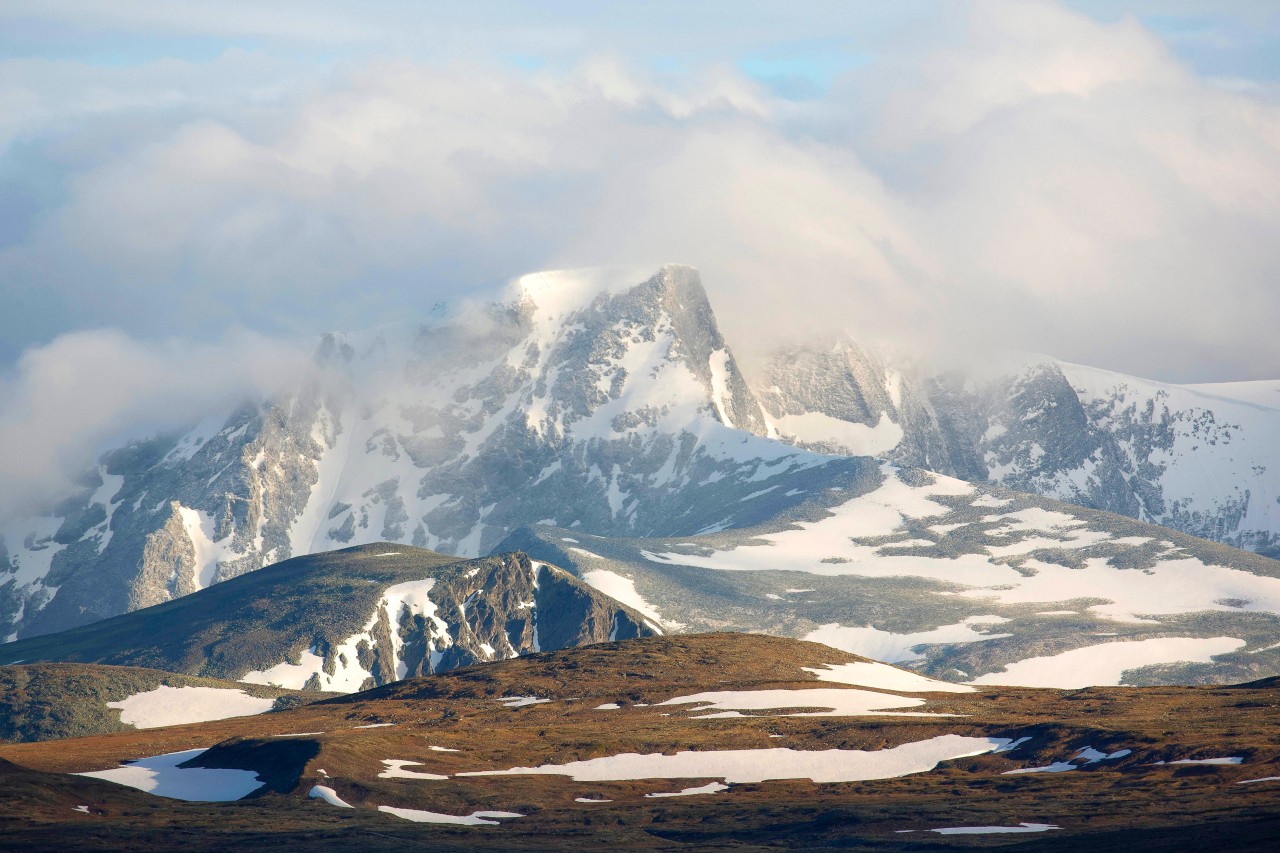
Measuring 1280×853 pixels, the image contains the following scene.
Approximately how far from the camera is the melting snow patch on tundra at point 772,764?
18125 cm

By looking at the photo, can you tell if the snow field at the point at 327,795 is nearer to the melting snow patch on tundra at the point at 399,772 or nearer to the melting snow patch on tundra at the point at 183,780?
the melting snow patch on tundra at the point at 183,780

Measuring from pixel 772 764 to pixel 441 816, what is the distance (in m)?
38.5

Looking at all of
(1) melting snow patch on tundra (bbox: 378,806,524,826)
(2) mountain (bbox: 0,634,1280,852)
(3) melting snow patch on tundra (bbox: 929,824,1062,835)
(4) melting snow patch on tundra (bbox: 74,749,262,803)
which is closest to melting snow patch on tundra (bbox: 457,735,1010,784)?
(2) mountain (bbox: 0,634,1280,852)

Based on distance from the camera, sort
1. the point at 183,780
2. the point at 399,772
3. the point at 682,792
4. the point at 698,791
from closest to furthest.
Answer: the point at 682,792 → the point at 698,791 → the point at 399,772 → the point at 183,780

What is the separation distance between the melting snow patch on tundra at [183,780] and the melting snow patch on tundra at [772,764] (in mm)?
21210

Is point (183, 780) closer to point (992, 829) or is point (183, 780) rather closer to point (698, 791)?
point (698, 791)

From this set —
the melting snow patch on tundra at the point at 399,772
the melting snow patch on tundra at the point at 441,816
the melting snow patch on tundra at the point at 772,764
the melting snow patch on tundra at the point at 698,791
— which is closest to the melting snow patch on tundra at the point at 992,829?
the melting snow patch on tundra at the point at 698,791

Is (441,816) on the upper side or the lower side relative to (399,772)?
lower

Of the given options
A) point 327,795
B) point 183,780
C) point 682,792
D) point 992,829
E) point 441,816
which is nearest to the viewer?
point 992,829

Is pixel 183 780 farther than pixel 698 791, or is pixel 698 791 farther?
pixel 183 780

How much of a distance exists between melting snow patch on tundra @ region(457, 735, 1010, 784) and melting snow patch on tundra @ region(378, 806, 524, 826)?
19.5m

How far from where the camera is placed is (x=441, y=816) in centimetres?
15938

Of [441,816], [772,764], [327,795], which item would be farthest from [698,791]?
[327,795]

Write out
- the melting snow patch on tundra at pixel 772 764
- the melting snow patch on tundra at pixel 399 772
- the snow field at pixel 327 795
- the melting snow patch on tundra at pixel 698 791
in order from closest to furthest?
the snow field at pixel 327 795
the melting snow patch on tundra at pixel 698 791
the melting snow patch on tundra at pixel 399 772
the melting snow patch on tundra at pixel 772 764
